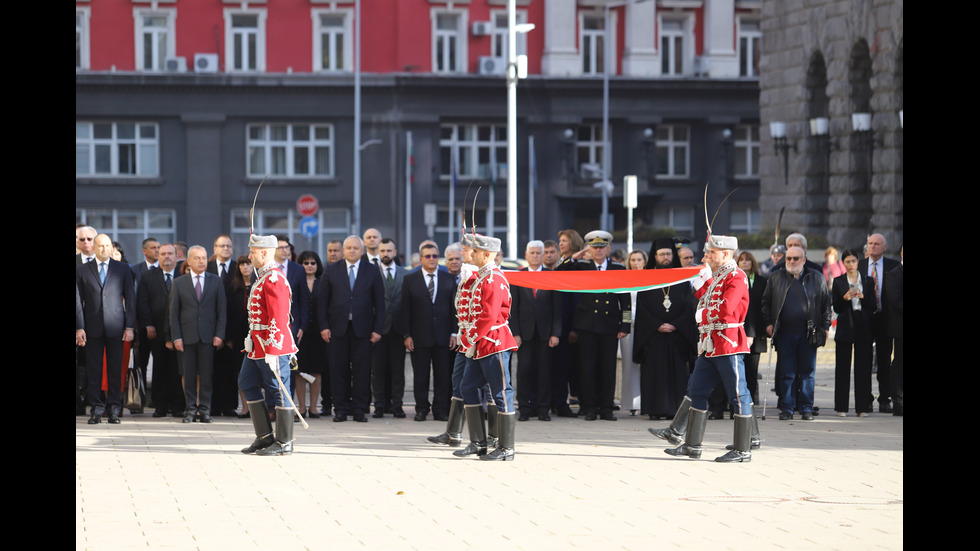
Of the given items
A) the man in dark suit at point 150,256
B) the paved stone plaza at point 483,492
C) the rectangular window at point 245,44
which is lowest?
the paved stone plaza at point 483,492

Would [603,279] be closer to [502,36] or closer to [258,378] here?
[258,378]

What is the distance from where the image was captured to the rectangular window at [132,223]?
45188 mm

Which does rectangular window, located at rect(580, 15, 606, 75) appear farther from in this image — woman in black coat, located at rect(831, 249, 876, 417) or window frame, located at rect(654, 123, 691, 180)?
woman in black coat, located at rect(831, 249, 876, 417)

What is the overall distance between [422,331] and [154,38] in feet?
111

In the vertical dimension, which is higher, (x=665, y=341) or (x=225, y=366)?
(x=665, y=341)

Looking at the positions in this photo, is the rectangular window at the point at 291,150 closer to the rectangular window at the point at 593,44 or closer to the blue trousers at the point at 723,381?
the rectangular window at the point at 593,44

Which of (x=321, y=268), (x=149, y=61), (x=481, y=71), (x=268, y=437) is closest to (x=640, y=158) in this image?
(x=481, y=71)

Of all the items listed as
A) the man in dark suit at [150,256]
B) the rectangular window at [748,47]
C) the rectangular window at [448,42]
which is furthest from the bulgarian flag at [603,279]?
the rectangular window at [748,47]

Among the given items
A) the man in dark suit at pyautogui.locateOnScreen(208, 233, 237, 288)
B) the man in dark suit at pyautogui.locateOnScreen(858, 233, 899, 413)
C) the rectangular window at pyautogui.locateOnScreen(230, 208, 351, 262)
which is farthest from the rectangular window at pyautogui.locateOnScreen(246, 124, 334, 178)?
the man in dark suit at pyautogui.locateOnScreen(858, 233, 899, 413)

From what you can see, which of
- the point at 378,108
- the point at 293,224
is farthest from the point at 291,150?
the point at 378,108

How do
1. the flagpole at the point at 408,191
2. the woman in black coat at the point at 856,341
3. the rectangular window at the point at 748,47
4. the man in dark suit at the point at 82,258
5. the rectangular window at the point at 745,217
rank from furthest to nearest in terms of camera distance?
the rectangular window at the point at 745,217 → the rectangular window at the point at 748,47 → the flagpole at the point at 408,191 → the woman in black coat at the point at 856,341 → the man in dark suit at the point at 82,258

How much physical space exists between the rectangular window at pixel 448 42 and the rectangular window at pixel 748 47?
33.6 feet

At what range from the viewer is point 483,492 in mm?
9602
